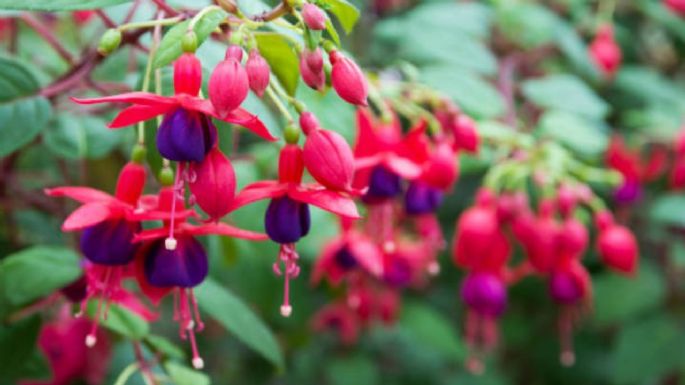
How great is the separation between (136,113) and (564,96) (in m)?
1.18

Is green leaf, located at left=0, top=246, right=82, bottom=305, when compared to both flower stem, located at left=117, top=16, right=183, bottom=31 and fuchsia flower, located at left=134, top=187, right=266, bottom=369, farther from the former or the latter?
flower stem, located at left=117, top=16, right=183, bottom=31

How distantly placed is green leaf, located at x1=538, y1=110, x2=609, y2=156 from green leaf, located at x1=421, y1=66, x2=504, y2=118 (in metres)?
0.09

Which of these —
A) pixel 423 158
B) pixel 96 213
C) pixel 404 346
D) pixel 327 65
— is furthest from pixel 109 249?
pixel 404 346

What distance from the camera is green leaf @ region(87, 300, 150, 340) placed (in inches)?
37.1

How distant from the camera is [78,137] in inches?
42.3

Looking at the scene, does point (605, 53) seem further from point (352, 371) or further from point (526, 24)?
Answer: point (352, 371)

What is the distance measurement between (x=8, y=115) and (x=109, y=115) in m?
0.34

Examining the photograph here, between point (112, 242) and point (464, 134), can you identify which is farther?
point (464, 134)

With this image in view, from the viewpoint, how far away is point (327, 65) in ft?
2.52

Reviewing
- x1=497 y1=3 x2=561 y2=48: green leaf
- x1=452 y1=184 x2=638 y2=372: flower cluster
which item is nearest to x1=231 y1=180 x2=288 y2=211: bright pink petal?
x1=452 y1=184 x2=638 y2=372: flower cluster

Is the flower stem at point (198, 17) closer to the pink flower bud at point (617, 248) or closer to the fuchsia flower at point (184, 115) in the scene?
the fuchsia flower at point (184, 115)

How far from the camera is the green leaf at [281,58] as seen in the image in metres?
0.82

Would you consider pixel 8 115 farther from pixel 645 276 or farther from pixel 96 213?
pixel 645 276

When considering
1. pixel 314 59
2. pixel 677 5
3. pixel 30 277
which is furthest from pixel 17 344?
pixel 677 5
